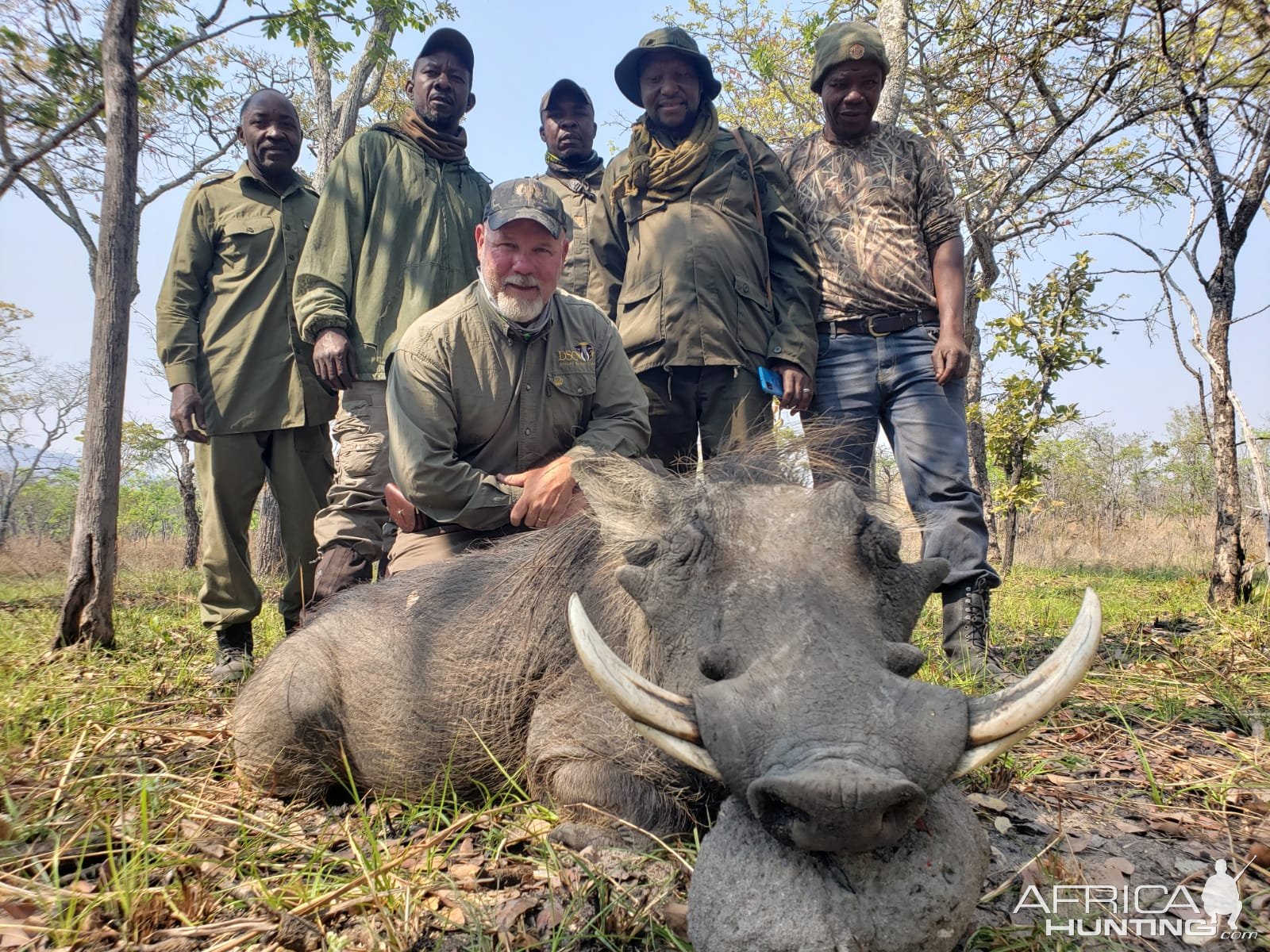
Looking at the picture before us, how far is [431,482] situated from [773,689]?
191 centimetres

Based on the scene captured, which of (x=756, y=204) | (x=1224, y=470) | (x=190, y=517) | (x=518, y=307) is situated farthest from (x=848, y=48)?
(x=190, y=517)

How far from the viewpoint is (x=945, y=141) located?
11.5 meters

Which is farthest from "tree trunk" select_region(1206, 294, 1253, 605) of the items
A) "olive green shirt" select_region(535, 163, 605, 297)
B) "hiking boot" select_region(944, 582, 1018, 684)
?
"olive green shirt" select_region(535, 163, 605, 297)

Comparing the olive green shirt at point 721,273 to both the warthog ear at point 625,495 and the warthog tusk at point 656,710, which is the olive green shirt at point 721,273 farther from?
the warthog tusk at point 656,710

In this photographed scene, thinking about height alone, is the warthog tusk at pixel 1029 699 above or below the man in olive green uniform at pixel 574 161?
below

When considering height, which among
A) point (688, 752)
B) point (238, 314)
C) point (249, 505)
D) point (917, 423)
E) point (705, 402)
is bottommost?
point (688, 752)

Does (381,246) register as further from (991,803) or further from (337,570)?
(991,803)

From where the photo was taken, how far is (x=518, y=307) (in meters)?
3.19

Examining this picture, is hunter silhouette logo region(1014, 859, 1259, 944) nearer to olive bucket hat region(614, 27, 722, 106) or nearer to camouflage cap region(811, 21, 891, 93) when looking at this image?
camouflage cap region(811, 21, 891, 93)

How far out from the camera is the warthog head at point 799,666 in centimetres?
117

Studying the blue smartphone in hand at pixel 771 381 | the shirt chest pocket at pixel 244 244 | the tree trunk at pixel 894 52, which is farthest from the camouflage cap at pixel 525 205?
the tree trunk at pixel 894 52

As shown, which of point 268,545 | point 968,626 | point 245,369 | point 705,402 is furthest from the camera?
point 268,545

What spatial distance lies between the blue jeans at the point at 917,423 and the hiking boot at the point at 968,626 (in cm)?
4

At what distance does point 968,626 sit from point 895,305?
1.43 meters
